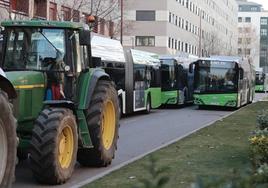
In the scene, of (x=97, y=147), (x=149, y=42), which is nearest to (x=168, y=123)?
(x=97, y=147)

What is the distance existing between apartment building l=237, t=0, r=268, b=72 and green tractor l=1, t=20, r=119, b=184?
139079 millimetres

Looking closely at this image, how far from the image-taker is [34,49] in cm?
1023

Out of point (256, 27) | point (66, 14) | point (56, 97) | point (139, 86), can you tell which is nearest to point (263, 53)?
point (256, 27)

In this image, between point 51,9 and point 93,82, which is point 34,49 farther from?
point 51,9

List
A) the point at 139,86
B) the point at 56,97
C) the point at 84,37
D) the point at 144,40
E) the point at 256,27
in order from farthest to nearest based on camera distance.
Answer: the point at 256,27, the point at 144,40, the point at 139,86, the point at 84,37, the point at 56,97

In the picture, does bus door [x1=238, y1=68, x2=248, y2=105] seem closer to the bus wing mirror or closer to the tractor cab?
the bus wing mirror

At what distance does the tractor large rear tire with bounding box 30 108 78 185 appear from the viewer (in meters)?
8.95

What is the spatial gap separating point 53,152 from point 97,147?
1.81m

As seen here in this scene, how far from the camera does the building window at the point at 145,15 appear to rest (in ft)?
271

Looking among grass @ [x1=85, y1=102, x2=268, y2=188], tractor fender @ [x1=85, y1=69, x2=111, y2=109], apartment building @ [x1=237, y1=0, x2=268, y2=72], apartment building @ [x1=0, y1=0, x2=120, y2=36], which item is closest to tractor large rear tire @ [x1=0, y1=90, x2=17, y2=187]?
grass @ [x1=85, y1=102, x2=268, y2=188]

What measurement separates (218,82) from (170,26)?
50.8 metres

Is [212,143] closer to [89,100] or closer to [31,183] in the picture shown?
[89,100]

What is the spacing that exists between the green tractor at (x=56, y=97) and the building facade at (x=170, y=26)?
181 ft

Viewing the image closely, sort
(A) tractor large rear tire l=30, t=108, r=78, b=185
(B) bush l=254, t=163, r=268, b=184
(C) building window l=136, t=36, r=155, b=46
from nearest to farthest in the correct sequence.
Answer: (B) bush l=254, t=163, r=268, b=184, (A) tractor large rear tire l=30, t=108, r=78, b=185, (C) building window l=136, t=36, r=155, b=46
